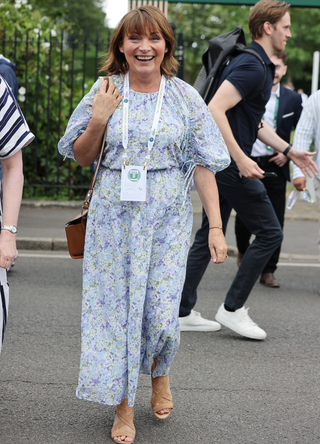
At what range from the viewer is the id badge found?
260 cm

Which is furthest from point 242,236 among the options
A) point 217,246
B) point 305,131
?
point 217,246

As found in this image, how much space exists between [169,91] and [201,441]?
1579 millimetres

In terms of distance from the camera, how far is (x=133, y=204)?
2658mm

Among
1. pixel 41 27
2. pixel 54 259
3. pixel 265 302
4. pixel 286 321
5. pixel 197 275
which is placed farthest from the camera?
pixel 41 27

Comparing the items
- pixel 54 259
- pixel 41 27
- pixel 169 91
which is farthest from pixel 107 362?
pixel 41 27

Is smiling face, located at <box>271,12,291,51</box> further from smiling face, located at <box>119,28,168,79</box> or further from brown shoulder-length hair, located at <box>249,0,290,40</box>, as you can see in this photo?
smiling face, located at <box>119,28,168,79</box>

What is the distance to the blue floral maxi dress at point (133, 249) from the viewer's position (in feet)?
8.63

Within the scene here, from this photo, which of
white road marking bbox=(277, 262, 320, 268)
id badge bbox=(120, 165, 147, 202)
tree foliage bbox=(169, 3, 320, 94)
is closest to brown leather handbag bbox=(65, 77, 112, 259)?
id badge bbox=(120, 165, 147, 202)

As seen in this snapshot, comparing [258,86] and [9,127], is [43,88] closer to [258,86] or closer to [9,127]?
[258,86]

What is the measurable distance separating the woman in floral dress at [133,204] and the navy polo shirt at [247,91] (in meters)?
1.20

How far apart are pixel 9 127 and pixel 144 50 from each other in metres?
0.65

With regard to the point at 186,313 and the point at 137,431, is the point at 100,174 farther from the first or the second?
the point at 186,313

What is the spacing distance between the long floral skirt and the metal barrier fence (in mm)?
7532

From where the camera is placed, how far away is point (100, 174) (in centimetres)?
275
